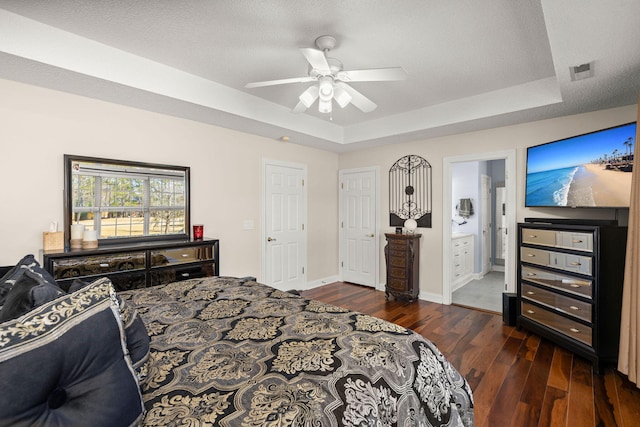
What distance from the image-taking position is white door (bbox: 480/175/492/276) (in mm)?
6102

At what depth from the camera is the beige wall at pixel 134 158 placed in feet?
8.47

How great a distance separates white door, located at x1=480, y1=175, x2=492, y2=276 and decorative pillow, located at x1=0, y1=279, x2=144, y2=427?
6.42 metres

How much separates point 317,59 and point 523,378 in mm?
2879

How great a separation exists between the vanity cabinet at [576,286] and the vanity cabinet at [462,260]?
169 centimetres

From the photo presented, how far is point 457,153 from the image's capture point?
Result: 14.0 ft

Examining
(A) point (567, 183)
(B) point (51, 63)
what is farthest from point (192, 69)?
(A) point (567, 183)

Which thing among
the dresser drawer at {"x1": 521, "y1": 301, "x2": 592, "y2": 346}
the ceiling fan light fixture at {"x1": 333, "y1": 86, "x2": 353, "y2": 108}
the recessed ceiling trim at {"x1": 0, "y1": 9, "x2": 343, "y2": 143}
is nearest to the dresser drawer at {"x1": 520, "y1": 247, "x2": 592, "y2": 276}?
the dresser drawer at {"x1": 521, "y1": 301, "x2": 592, "y2": 346}

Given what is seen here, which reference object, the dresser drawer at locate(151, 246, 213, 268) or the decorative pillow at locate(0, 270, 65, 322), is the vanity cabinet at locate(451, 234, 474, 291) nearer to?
the dresser drawer at locate(151, 246, 213, 268)

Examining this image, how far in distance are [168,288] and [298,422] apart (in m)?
1.74

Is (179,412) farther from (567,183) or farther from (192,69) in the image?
(567,183)

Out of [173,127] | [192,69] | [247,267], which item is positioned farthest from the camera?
[247,267]

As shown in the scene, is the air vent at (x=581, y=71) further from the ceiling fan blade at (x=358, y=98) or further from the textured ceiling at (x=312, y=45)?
the ceiling fan blade at (x=358, y=98)

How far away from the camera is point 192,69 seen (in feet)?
9.65

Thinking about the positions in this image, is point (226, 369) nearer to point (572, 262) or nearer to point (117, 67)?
point (117, 67)
